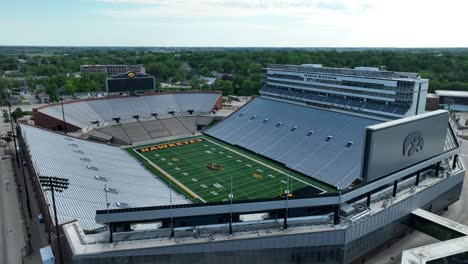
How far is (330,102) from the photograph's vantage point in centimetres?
5353

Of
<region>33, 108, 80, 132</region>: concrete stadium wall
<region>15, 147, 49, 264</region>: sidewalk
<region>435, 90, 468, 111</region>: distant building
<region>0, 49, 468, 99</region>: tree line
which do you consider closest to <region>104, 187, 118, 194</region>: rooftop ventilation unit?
<region>15, 147, 49, 264</region>: sidewalk

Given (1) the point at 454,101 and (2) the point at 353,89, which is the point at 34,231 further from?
(1) the point at 454,101

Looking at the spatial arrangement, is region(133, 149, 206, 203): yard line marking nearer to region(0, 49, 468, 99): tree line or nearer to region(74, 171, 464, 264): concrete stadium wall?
region(74, 171, 464, 264): concrete stadium wall

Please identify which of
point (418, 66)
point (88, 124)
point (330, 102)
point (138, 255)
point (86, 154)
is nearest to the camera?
point (138, 255)

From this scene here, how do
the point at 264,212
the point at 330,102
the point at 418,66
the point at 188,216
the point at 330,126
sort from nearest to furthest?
the point at 188,216 < the point at 264,212 < the point at 330,126 < the point at 330,102 < the point at 418,66

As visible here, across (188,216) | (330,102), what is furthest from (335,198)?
(330,102)

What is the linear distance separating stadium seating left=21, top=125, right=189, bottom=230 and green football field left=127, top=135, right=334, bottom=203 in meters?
2.81

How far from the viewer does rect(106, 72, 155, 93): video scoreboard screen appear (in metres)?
67.3

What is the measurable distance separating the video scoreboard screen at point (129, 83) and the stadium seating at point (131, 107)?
2147 millimetres

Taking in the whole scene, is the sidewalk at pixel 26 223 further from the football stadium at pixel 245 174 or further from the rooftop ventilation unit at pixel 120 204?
the rooftop ventilation unit at pixel 120 204

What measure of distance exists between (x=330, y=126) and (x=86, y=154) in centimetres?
3527

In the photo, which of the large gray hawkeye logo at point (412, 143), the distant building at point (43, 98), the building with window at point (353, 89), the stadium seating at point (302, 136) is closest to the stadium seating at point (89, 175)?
the stadium seating at point (302, 136)

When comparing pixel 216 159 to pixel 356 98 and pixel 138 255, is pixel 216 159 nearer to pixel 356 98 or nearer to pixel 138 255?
pixel 356 98

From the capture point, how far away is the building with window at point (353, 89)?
4369cm
